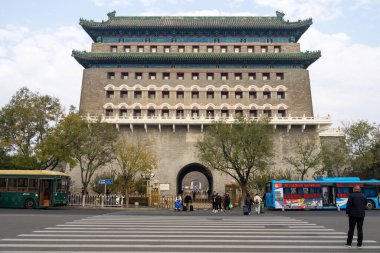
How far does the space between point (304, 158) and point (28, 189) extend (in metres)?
28.4

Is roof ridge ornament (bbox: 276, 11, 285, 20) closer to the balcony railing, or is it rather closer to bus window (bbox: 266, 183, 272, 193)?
the balcony railing

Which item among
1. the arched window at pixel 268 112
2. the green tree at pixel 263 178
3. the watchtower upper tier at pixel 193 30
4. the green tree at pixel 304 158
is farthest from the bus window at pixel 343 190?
the watchtower upper tier at pixel 193 30

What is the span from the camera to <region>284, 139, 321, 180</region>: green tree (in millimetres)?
40122

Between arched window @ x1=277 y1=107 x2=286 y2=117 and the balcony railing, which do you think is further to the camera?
arched window @ x1=277 y1=107 x2=286 y2=117

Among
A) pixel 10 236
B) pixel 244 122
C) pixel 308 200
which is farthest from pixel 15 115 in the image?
pixel 308 200

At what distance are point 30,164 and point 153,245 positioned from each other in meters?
26.8

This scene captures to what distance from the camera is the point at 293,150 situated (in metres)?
46.9

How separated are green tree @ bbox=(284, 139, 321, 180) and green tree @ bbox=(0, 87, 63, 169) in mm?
26538

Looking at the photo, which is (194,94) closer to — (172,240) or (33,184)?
(33,184)

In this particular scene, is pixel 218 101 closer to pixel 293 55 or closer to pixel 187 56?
pixel 187 56

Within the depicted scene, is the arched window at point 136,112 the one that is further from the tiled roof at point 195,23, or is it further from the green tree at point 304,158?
the green tree at point 304,158

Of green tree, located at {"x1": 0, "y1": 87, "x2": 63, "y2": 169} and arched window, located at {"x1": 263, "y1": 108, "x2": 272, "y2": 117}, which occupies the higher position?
arched window, located at {"x1": 263, "y1": 108, "x2": 272, "y2": 117}

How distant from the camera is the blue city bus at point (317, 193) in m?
29.6

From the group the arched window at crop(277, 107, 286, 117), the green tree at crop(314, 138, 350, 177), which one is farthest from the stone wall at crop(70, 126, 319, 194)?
the green tree at crop(314, 138, 350, 177)
